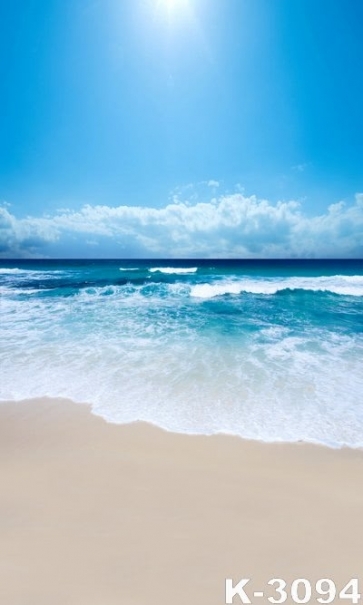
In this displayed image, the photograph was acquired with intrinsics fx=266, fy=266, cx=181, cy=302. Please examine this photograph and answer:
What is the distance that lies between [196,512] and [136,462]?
1.05 metres

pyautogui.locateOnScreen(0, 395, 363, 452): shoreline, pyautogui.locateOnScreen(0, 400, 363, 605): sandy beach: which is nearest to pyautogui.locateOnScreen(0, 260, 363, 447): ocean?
A: pyautogui.locateOnScreen(0, 395, 363, 452): shoreline

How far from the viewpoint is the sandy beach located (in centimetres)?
201

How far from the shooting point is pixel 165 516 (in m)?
2.57

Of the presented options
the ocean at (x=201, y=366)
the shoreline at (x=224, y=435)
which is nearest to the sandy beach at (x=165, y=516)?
the shoreline at (x=224, y=435)

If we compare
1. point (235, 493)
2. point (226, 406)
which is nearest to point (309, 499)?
point (235, 493)

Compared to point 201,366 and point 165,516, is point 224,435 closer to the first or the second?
point 165,516

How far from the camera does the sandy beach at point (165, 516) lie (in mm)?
2010

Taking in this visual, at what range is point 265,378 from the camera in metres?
5.81

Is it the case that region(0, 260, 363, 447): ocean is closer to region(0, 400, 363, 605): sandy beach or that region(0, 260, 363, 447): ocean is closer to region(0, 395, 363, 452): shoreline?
region(0, 395, 363, 452): shoreline

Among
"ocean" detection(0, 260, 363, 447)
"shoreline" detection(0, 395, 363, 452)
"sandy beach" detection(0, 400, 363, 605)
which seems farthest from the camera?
"ocean" detection(0, 260, 363, 447)

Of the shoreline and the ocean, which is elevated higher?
the ocean

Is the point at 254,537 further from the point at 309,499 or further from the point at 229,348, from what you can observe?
the point at 229,348

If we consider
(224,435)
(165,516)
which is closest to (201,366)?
(224,435)

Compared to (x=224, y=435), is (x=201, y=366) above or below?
above
